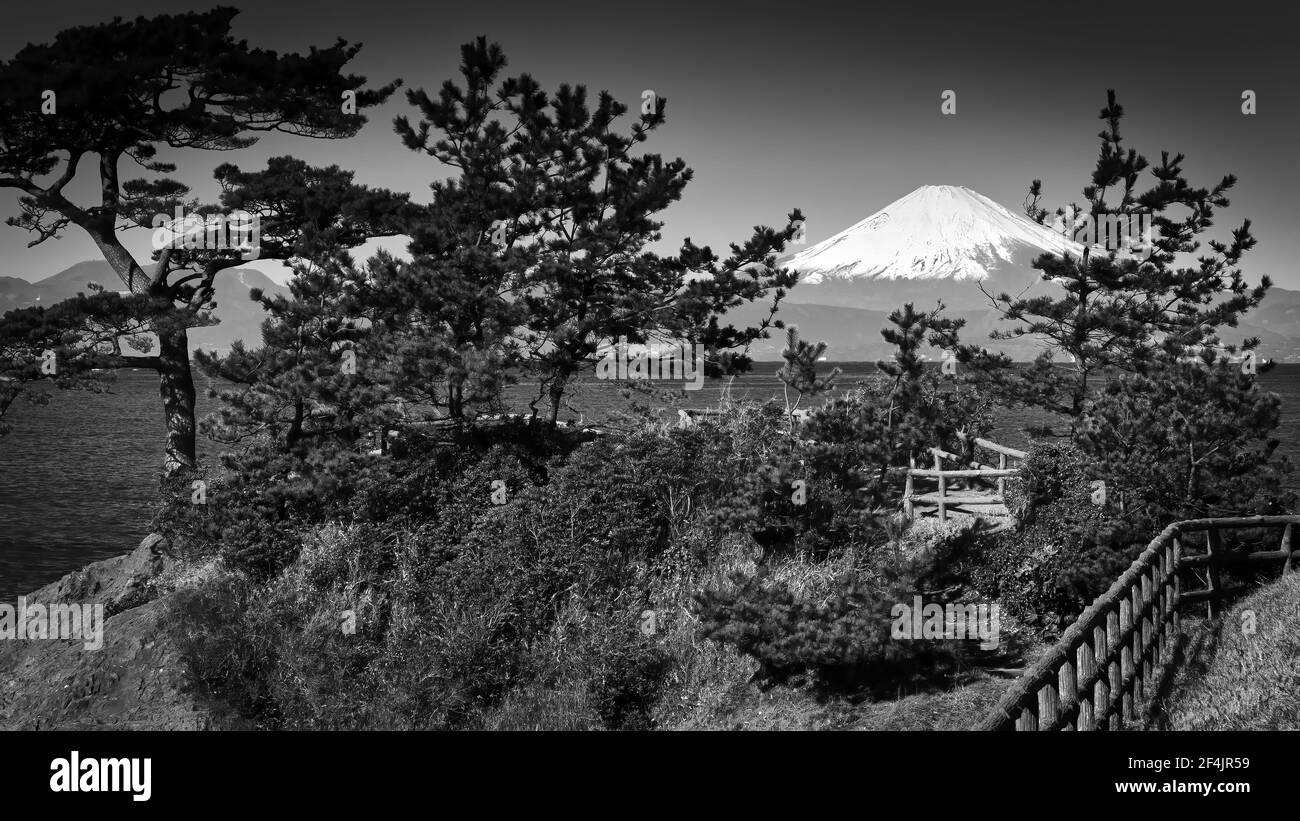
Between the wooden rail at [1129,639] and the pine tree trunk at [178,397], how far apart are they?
2191 centimetres

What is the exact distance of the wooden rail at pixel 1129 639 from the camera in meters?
7.26

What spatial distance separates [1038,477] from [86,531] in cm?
3344

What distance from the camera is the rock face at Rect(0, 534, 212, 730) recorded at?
15836 millimetres

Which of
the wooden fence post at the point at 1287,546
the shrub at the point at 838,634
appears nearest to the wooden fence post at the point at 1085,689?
the shrub at the point at 838,634

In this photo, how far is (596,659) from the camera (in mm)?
14523

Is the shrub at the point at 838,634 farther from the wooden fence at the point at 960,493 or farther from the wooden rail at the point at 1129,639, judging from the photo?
the wooden fence at the point at 960,493

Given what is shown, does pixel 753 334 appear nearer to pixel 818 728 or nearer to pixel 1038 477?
pixel 1038 477

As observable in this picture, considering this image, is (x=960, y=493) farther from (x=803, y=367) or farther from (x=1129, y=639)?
(x=1129, y=639)

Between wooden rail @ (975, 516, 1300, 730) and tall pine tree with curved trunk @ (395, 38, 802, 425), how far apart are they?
35.9 ft

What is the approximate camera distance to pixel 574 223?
71.8ft

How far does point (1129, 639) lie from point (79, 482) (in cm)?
4910

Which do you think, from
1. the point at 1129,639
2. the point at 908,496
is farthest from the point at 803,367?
the point at 1129,639
